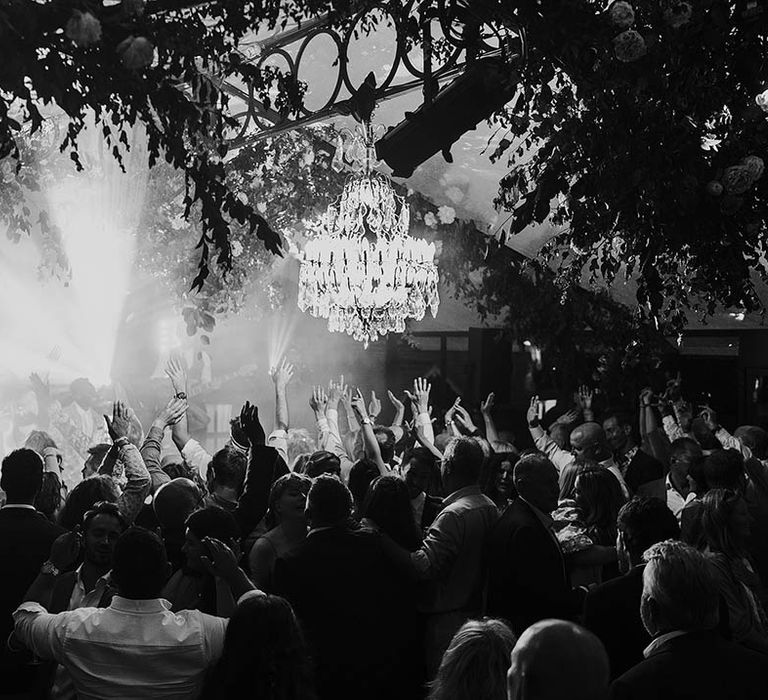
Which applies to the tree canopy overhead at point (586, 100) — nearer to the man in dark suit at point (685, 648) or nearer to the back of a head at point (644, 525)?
the back of a head at point (644, 525)

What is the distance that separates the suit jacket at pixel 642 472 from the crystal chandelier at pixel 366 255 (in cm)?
300

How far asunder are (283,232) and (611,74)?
7.04 meters

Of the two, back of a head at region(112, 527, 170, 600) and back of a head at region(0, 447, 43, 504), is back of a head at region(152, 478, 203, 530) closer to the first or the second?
back of a head at region(0, 447, 43, 504)

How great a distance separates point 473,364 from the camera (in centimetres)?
1375

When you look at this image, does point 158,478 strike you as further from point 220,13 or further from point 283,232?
point 283,232

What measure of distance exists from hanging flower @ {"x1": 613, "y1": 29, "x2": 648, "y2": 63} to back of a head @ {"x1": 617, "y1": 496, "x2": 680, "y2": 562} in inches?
72.2

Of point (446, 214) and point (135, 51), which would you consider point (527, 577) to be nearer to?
point (135, 51)

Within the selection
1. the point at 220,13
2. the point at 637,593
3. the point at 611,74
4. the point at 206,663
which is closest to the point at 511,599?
the point at 637,593

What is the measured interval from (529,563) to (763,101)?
7.78 ft

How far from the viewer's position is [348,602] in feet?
13.3

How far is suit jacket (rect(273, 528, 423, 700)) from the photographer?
13.2 feet

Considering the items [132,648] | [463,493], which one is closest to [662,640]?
[132,648]

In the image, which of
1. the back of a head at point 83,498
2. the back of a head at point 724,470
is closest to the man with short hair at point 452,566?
the back of a head at point 724,470

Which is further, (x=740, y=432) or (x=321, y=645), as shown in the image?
(x=740, y=432)
